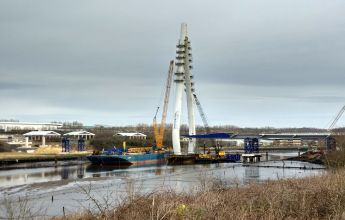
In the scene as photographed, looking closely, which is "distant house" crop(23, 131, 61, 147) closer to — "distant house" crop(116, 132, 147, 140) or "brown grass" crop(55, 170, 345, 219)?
"distant house" crop(116, 132, 147, 140)

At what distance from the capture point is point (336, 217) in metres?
14.0

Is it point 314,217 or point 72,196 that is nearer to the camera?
point 314,217

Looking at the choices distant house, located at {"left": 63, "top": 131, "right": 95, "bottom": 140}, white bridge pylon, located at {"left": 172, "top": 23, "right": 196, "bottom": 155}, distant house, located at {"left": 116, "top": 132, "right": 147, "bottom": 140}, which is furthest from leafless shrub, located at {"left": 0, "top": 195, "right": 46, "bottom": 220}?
distant house, located at {"left": 116, "top": 132, "right": 147, "bottom": 140}

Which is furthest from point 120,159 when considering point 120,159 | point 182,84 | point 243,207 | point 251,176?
point 243,207

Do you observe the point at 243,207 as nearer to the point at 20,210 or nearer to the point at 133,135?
the point at 20,210

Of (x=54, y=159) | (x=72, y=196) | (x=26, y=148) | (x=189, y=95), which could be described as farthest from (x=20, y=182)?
(x=26, y=148)

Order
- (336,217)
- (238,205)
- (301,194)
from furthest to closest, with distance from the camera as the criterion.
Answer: (301,194) → (238,205) → (336,217)

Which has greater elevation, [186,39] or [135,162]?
[186,39]

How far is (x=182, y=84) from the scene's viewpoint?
111812 millimetres

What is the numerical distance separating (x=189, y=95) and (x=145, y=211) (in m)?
103

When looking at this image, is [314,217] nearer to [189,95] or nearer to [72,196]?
[72,196]

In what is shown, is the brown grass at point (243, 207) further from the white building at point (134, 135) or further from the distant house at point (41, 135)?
the white building at point (134, 135)

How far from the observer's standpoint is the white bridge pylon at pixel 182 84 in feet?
365

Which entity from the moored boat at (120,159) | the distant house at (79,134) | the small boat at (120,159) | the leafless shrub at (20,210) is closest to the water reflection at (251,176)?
the leafless shrub at (20,210)
